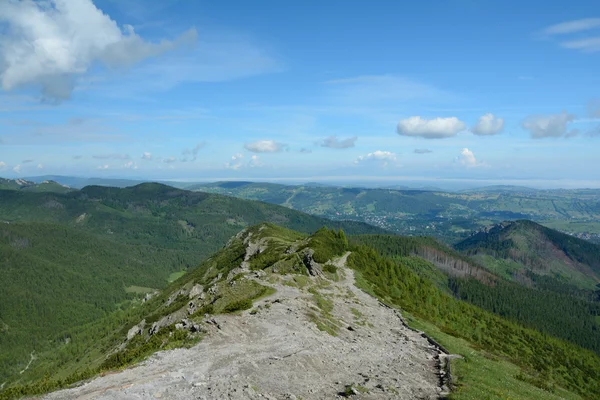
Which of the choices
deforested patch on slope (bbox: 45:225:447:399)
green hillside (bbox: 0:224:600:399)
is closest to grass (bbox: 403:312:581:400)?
green hillside (bbox: 0:224:600:399)

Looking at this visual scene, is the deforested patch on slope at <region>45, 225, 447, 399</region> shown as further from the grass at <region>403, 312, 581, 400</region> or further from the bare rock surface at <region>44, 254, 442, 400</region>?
the grass at <region>403, 312, 581, 400</region>

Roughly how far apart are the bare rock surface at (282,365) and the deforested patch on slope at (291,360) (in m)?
0.10

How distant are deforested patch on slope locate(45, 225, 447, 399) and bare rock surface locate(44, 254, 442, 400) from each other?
0.34 ft

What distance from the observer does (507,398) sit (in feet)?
122

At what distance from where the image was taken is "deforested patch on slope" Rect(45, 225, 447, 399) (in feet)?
109

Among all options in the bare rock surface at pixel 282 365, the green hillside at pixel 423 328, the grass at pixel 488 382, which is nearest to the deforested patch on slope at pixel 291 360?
the bare rock surface at pixel 282 365

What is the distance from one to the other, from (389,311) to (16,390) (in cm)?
7468

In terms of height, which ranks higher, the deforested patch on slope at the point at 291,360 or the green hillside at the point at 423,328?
the deforested patch on slope at the point at 291,360

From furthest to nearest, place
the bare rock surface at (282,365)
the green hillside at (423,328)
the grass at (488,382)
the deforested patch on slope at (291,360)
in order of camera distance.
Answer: the green hillside at (423,328) < the grass at (488,382) < the deforested patch on slope at (291,360) < the bare rock surface at (282,365)

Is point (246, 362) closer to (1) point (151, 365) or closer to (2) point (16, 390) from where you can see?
(1) point (151, 365)

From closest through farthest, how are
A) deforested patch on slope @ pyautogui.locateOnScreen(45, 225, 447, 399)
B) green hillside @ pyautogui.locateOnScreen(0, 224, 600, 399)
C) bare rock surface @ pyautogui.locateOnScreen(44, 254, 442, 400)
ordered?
1. bare rock surface @ pyautogui.locateOnScreen(44, 254, 442, 400)
2. deforested patch on slope @ pyautogui.locateOnScreen(45, 225, 447, 399)
3. green hillside @ pyautogui.locateOnScreen(0, 224, 600, 399)

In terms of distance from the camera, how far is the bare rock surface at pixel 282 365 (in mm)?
32719

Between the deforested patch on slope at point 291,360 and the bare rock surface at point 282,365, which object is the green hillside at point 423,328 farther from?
the bare rock surface at point 282,365

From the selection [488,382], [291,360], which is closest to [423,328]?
[488,382]
